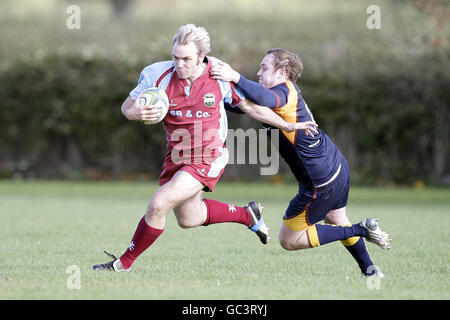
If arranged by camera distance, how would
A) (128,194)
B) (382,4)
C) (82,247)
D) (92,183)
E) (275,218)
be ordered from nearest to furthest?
(82,247) → (275,218) → (128,194) → (92,183) → (382,4)

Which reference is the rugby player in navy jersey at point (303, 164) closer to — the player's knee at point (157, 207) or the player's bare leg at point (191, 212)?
the player's bare leg at point (191, 212)

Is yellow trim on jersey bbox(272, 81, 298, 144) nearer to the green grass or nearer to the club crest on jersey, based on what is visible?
the club crest on jersey

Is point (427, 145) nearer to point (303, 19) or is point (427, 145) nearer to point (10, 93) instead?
point (10, 93)

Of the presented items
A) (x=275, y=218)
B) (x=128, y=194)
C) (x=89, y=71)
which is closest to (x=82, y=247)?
(x=275, y=218)

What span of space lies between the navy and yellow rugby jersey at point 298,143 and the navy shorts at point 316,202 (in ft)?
0.23

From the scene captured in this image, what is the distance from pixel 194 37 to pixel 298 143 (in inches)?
52.8

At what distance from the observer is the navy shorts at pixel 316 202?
21.9ft

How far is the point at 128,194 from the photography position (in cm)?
1762

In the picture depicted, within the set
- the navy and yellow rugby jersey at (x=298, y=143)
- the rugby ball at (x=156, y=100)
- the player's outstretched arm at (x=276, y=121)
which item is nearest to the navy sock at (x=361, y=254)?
the navy and yellow rugby jersey at (x=298, y=143)

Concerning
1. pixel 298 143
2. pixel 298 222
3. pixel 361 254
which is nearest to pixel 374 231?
pixel 361 254

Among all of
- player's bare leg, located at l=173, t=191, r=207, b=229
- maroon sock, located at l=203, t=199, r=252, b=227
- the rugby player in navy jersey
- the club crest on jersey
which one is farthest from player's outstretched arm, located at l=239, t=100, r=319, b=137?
maroon sock, located at l=203, t=199, r=252, b=227

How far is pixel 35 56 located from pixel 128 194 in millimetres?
6657

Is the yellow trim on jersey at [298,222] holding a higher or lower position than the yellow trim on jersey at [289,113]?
lower

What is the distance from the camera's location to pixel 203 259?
777 cm
